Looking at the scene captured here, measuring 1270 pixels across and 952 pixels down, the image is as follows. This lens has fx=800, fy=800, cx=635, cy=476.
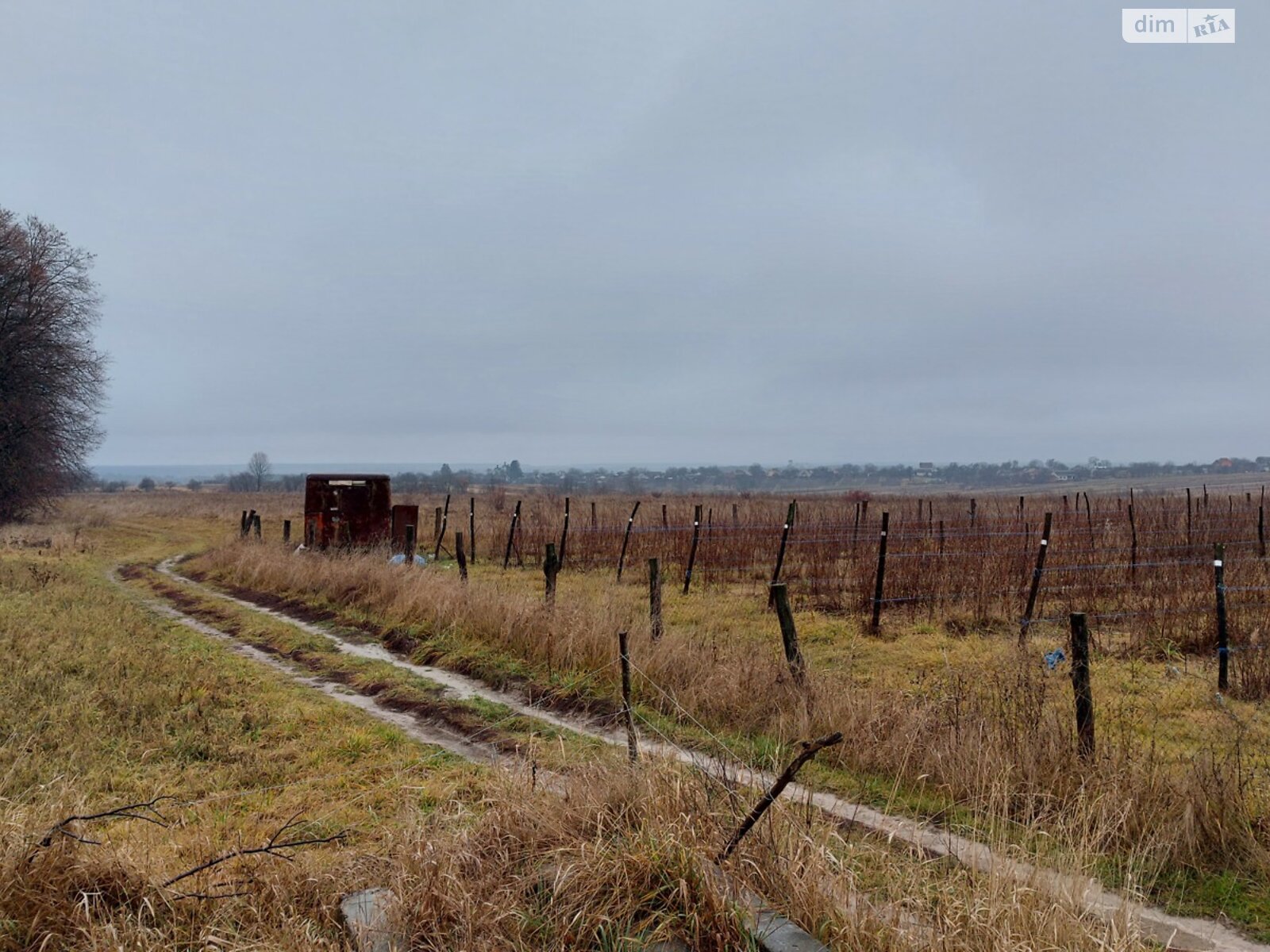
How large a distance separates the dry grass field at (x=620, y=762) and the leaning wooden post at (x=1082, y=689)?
0.10 meters

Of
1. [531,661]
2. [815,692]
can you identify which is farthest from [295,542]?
[815,692]

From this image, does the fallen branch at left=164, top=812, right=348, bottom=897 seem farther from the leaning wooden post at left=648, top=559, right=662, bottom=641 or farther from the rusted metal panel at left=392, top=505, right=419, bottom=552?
the rusted metal panel at left=392, top=505, right=419, bottom=552

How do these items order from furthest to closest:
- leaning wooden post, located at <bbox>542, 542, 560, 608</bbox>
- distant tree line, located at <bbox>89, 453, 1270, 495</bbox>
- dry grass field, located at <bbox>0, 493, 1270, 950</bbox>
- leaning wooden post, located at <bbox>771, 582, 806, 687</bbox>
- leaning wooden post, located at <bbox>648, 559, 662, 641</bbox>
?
distant tree line, located at <bbox>89, 453, 1270, 495</bbox> → leaning wooden post, located at <bbox>542, 542, 560, 608</bbox> → leaning wooden post, located at <bbox>648, 559, 662, 641</bbox> → leaning wooden post, located at <bbox>771, 582, 806, 687</bbox> → dry grass field, located at <bbox>0, 493, 1270, 950</bbox>

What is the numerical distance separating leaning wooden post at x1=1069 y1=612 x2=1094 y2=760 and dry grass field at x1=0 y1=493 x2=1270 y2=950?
100mm

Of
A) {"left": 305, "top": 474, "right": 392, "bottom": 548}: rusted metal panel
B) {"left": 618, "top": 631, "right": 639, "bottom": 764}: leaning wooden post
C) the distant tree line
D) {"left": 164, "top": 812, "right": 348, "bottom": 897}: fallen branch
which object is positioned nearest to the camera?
{"left": 164, "top": 812, "right": 348, "bottom": 897}: fallen branch

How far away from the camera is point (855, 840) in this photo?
4.38 metres

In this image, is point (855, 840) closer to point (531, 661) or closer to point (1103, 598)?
point (531, 661)

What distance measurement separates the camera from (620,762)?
4.21 metres

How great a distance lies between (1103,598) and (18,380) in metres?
34.5

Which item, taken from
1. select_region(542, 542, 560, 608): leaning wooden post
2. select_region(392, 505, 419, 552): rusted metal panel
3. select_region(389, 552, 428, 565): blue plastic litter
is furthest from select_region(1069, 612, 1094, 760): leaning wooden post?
select_region(392, 505, 419, 552): rusted metal panel

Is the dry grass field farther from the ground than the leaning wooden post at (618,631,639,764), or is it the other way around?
the leaning wooden post at (618,631,639,764)

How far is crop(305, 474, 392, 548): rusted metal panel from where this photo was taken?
1912 centimetres

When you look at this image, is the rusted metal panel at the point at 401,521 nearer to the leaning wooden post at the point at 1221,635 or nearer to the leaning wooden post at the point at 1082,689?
the leaning wooden post at the point at 1221,635

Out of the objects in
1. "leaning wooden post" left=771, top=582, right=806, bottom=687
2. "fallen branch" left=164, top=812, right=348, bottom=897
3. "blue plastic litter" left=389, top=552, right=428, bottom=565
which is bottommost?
"blue plastic litter" left=389, top=552, right=428, bottom=565
